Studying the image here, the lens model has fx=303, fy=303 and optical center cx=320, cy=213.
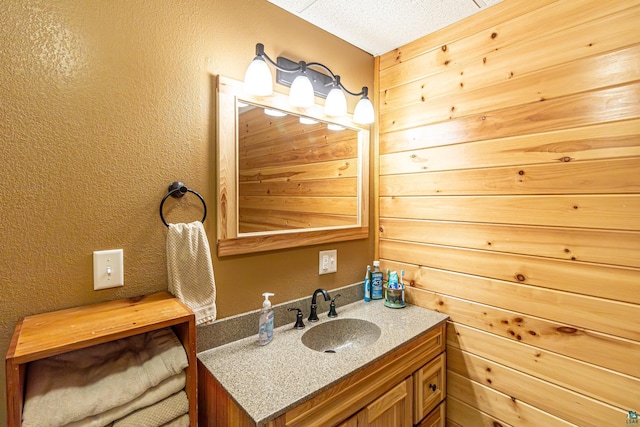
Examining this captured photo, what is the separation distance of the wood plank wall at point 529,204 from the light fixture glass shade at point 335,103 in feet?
1.26

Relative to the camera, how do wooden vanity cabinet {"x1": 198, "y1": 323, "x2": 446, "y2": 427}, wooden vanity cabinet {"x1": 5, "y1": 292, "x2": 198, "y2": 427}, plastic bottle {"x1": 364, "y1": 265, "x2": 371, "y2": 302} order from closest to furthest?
wooden vanity cabinet {"x1": 5, "y1": 292, "x2": 198, "y2": 427} < wooden vanity cabinet {"x1": 198, "y1": 323, "x2": 446, "y2": 427} < plastic bottle {"x1": 364, "y1": 265, "x2": 371, "y2": 302}

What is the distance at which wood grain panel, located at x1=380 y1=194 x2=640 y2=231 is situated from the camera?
1049 millimetres

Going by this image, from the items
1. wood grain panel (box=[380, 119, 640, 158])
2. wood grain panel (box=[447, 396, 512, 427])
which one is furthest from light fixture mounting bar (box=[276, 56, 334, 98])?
wood grain panel (box=[447, 396, 512, 427])

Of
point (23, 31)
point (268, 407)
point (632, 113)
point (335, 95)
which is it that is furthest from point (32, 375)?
point (632, 113)

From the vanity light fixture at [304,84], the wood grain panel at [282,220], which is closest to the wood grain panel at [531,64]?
the vanity light fixture at [304,84]

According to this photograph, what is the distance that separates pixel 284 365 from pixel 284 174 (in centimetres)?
81

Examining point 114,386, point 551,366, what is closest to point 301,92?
point 114,386

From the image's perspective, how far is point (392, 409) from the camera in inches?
47.1

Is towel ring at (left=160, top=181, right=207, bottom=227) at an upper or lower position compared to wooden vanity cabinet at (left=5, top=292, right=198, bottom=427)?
upper

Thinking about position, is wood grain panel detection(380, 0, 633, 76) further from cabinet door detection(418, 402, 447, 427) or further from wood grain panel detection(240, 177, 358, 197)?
cabinet door detection(418, 402, 447, 427)

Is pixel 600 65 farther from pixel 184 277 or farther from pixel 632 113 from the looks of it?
pixel 184 277

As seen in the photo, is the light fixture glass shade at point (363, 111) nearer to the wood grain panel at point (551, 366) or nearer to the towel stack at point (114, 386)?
the wood grain panel at point (551, 366)

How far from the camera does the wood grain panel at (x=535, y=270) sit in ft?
3.45

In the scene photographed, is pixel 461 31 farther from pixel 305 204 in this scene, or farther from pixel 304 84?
pixel 305 204
